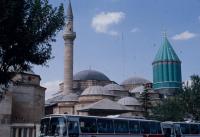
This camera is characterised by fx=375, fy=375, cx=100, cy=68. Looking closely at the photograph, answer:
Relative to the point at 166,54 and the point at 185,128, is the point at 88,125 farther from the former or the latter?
the point at 166,54

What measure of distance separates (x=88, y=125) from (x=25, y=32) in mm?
8910

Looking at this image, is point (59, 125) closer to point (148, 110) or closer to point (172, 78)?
point (148, 110)

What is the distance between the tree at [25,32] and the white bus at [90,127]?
20.0ft

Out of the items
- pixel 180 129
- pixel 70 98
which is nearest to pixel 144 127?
pixel 180 129

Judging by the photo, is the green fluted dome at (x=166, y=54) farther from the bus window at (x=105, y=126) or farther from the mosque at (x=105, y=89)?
the bus window at (x=105, y=126)

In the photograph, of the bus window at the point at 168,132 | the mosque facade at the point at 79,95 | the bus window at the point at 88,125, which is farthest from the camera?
the mosque facade at the point at 79,95

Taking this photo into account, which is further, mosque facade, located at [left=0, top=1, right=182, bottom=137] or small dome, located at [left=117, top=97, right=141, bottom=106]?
small dome, located at [left=117, top=97, right=141, bottom=106]

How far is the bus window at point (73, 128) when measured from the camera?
19.3 meters

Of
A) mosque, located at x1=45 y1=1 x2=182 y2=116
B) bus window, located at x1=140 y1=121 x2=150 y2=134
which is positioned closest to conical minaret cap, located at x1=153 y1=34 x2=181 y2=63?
mosque, located at x1=45 y1=1 x2=182 y2=116

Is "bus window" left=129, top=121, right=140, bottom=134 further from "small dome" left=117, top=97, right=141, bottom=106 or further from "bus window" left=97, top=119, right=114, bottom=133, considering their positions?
"small dome" left=117, top=97, right=141, bottom=106

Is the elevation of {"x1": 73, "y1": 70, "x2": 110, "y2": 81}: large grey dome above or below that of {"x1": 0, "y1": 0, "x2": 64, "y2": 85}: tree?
above

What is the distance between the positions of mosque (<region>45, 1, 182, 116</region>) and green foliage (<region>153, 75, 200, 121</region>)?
4552 mm

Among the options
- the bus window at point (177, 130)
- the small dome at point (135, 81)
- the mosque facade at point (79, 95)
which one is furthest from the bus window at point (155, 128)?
the small dome at point (135, 81)

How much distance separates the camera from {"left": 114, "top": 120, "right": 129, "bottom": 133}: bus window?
21964mm
